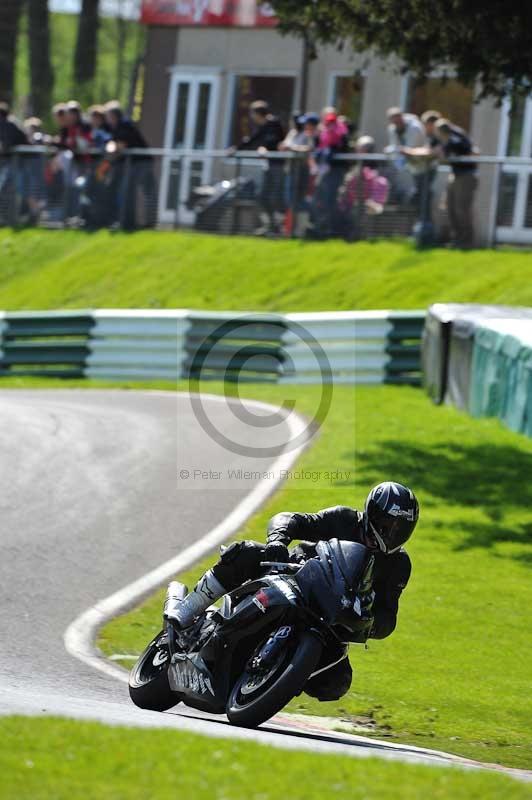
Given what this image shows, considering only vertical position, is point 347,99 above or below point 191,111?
above

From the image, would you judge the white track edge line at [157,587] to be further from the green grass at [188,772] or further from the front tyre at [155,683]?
the front tyre at [155,683]

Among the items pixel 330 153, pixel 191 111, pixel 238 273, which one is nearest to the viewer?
pixel 330 153

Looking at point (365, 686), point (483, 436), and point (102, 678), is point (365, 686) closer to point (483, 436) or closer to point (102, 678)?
point (102, 678)

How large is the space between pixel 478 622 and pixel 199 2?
25.8 meters

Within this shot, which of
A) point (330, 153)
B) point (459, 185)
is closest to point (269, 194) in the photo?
point (330, 153)

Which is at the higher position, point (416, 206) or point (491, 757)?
point (416, 206)

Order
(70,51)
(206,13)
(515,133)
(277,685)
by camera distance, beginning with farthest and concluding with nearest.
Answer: (70,51)
(206,13)
(515,133)
(277,685)

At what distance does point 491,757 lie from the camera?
24.5 feet

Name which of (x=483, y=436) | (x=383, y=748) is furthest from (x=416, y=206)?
(x=383, y=748)

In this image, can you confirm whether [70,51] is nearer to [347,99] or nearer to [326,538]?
[347,99]

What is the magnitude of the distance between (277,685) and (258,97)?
89.1 ft

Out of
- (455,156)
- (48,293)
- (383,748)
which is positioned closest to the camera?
(383,748)

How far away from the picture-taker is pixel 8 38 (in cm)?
3759

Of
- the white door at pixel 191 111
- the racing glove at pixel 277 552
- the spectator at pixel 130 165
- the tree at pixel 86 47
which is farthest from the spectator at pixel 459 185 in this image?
the tree at pixel 86 47
